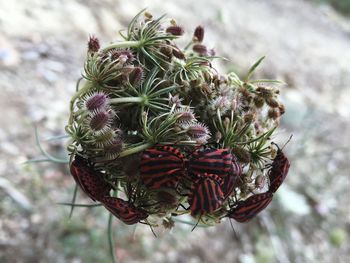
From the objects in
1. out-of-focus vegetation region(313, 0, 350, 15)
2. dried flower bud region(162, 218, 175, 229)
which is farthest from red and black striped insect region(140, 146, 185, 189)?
out-of-focus vegetation region(313, 0, 350, 15)

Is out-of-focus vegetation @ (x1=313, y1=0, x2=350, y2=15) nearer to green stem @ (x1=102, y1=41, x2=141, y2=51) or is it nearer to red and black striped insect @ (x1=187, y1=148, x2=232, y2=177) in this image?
green stem @ (x1=102, y1=41, x2=141, y2=51)

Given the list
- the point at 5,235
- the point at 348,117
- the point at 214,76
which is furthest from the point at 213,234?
the point at 348,117

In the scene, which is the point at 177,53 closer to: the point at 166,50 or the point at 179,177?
the point at 166,50

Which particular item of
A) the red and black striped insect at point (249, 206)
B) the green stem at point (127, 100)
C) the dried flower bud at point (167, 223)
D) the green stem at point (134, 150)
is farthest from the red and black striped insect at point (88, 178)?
the red and black striped insect at point (249, 206)

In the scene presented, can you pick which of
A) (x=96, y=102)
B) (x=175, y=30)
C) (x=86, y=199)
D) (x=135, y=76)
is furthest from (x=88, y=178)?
(x=86, y=199)

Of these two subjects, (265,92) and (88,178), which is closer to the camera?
(88,178)
